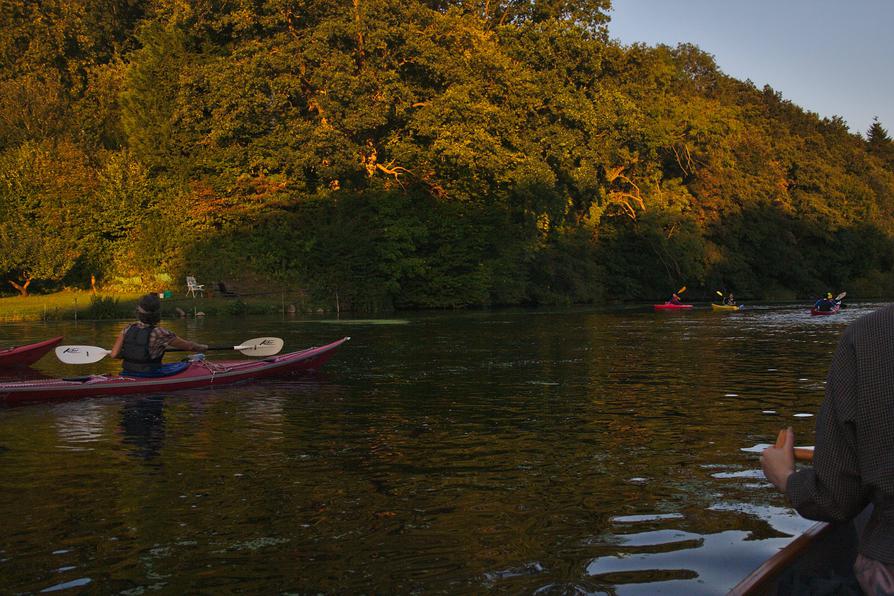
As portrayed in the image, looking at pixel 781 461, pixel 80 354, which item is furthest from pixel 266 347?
pixel 781 461

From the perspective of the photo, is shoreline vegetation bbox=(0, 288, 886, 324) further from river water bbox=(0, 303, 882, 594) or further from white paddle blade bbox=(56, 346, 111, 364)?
river water bbox=(0, 303, 882, 594)

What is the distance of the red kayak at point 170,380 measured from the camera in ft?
41.0

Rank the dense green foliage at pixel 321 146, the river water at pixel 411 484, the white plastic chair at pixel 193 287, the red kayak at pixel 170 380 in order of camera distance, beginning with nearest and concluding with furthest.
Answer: the river water at pixel 411 484 < the red kayak at pixel 170 380 < the white plastic chair at pixel 193 287 < the dense green foliage at pixel 321 146

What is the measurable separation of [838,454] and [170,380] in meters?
12.1

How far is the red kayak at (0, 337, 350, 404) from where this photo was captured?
41.0ft

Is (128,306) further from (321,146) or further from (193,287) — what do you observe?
(321,146)

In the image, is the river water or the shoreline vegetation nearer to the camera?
the river water

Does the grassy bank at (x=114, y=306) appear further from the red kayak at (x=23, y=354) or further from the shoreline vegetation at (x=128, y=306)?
the red kayak at (x=23, y=354)

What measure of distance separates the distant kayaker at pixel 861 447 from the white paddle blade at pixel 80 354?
13523 millimetres

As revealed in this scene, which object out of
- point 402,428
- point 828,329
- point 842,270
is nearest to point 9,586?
point 402,428

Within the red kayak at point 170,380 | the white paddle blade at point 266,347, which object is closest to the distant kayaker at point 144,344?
the red kayak at point 170,380

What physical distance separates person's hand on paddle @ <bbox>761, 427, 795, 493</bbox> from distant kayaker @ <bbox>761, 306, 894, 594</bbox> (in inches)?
3.4

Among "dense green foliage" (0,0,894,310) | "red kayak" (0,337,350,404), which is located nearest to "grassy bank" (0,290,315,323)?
"dense green foliage" (0,0,894,310)

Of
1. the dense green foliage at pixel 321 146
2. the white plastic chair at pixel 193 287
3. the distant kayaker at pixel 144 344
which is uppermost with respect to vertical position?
the dense green foliage at pixel 321 146
